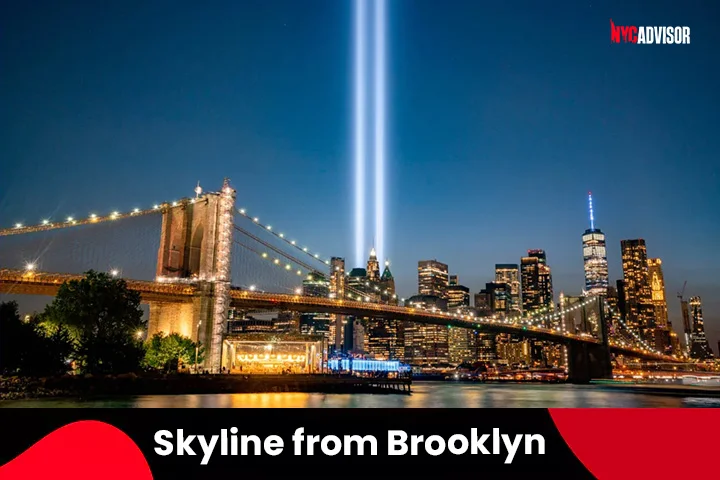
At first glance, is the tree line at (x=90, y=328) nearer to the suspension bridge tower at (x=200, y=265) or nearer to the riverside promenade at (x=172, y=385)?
the riverside promenade at (x=172, y=385)

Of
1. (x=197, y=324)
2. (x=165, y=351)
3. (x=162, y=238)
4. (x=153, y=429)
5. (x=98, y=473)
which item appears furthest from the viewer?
(x=162, y=238)

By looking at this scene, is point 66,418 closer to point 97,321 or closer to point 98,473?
point 98,473

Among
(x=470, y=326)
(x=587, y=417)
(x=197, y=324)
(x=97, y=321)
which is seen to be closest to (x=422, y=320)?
(x=470, y=326)

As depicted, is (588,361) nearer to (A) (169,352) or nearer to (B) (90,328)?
(A) (169,352)

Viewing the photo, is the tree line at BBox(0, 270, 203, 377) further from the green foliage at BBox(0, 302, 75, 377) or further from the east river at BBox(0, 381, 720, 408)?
the east river at BBox(0, 381, 720, 408)

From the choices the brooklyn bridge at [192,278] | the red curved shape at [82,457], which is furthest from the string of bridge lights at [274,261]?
the red curved shape at [82,457]

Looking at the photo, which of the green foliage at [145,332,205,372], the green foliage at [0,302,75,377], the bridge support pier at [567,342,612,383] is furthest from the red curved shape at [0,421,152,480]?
the bridge support pier at [567,342,612,383]

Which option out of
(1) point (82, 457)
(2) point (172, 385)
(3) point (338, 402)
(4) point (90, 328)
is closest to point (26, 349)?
(4) point (90, 328)
